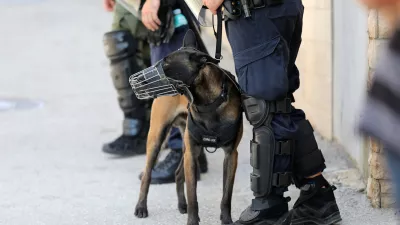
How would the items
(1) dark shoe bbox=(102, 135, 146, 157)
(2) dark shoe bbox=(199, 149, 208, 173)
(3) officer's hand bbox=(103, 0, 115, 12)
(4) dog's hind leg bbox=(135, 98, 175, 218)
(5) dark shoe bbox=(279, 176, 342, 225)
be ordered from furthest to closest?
(1) dark shoe bbox=(102, 135, 146, 157) < (3) officer's hand bbox=(103, 0, 115, 12) < (2) dark shoe bbox=(199, 149, 208, 173) < (4) dog's hind leg bbox=(135, 98, 175, 218) < (5) dark shoe bbox=(279, 176, 342, 225)

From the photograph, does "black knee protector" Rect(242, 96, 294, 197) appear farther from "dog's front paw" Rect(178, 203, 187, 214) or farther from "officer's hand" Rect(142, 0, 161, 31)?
"officer's hand" Rect(142, 0, 161, 31)

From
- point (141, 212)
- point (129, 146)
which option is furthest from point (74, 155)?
point (141, 212)

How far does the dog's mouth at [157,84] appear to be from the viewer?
12.1 feet

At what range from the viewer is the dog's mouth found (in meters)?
3.68

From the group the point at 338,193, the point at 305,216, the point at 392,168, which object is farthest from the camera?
the point at 338,193

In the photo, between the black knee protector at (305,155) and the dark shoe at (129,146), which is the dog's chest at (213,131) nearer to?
the black knee protector at (305,155)

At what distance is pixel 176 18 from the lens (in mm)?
4719

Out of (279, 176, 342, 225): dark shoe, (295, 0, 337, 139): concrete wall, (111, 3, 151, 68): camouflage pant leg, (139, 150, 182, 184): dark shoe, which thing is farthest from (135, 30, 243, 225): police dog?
(295, 0, 337, 139): concrete wall

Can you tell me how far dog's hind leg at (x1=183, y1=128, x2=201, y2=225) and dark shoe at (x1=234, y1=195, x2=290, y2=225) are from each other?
34cm

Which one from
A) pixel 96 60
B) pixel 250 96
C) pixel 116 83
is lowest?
pixel 96 60

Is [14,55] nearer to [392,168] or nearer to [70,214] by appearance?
[70,214]

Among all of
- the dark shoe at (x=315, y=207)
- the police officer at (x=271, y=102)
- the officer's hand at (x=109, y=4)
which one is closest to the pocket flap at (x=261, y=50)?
the police officer at (x=271, y=102)

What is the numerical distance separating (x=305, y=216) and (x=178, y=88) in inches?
36.8

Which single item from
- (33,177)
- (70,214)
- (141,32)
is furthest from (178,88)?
(33,177)
